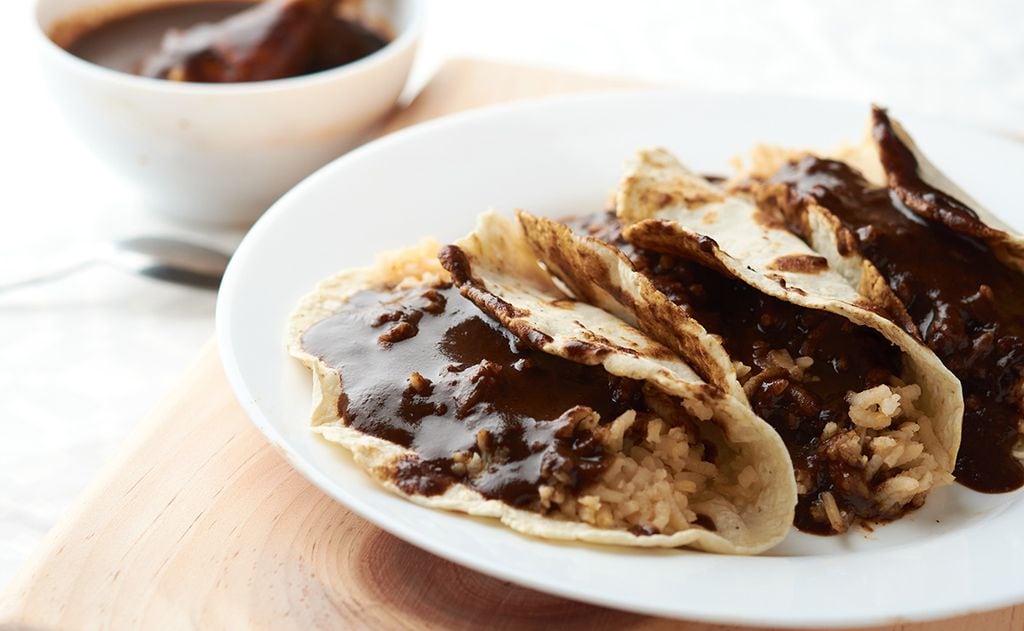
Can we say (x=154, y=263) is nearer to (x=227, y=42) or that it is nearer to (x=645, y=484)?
(x=227, y=42)

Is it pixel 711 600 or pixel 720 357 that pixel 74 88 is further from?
pixel 711 600

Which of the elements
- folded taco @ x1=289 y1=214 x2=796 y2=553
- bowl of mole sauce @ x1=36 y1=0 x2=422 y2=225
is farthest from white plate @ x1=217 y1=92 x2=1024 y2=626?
bowl of mole sauce @ x1=36 y1=0 x2=422 y2=225

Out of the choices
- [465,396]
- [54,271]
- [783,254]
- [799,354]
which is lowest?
[54,271]

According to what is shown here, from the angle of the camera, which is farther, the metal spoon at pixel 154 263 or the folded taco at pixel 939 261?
the metal spoon at pixel 154 263

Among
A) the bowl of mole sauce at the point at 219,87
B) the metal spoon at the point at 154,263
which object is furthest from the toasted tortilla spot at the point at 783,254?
the metal spoon at the point at 154,263

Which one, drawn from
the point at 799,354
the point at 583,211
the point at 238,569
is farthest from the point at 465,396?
the point at 583,211

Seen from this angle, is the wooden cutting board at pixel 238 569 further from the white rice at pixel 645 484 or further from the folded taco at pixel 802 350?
the folded taco at pixel 802 350

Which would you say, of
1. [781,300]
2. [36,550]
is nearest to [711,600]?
[781,300]
